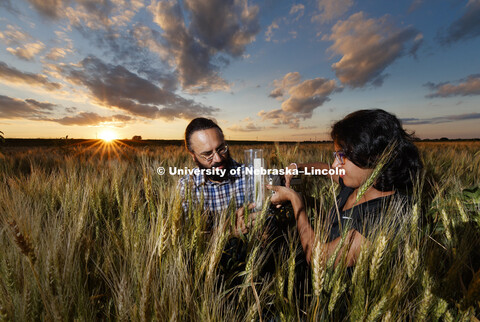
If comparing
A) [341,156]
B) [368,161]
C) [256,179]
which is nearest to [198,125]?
[256,179]

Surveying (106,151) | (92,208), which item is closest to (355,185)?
(92,208)

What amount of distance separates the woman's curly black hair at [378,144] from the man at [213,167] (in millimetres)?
1123

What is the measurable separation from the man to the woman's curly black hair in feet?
3.68

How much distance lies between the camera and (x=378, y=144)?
4.70ft

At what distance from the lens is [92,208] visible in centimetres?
156

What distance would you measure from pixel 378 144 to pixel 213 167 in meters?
1.48

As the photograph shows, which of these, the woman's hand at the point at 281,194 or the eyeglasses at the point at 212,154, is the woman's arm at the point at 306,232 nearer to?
the woman's hand at the point at 281,194

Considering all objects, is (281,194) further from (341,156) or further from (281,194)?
(341,156)

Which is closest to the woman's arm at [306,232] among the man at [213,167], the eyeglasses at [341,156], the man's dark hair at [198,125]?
the eyeglasses at [341,156]

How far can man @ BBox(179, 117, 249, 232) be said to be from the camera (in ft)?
6.94

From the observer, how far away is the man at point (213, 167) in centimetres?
212

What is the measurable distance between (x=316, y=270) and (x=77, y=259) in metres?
1.04

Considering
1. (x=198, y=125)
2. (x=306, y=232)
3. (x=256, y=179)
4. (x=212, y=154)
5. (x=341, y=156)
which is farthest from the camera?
(x=198, y=125)

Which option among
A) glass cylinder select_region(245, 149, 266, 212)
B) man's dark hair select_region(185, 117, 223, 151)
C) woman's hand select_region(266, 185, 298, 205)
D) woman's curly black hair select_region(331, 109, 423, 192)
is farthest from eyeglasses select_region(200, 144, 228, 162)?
woman's curly black hair select_region(331, 109, 423, 192)
